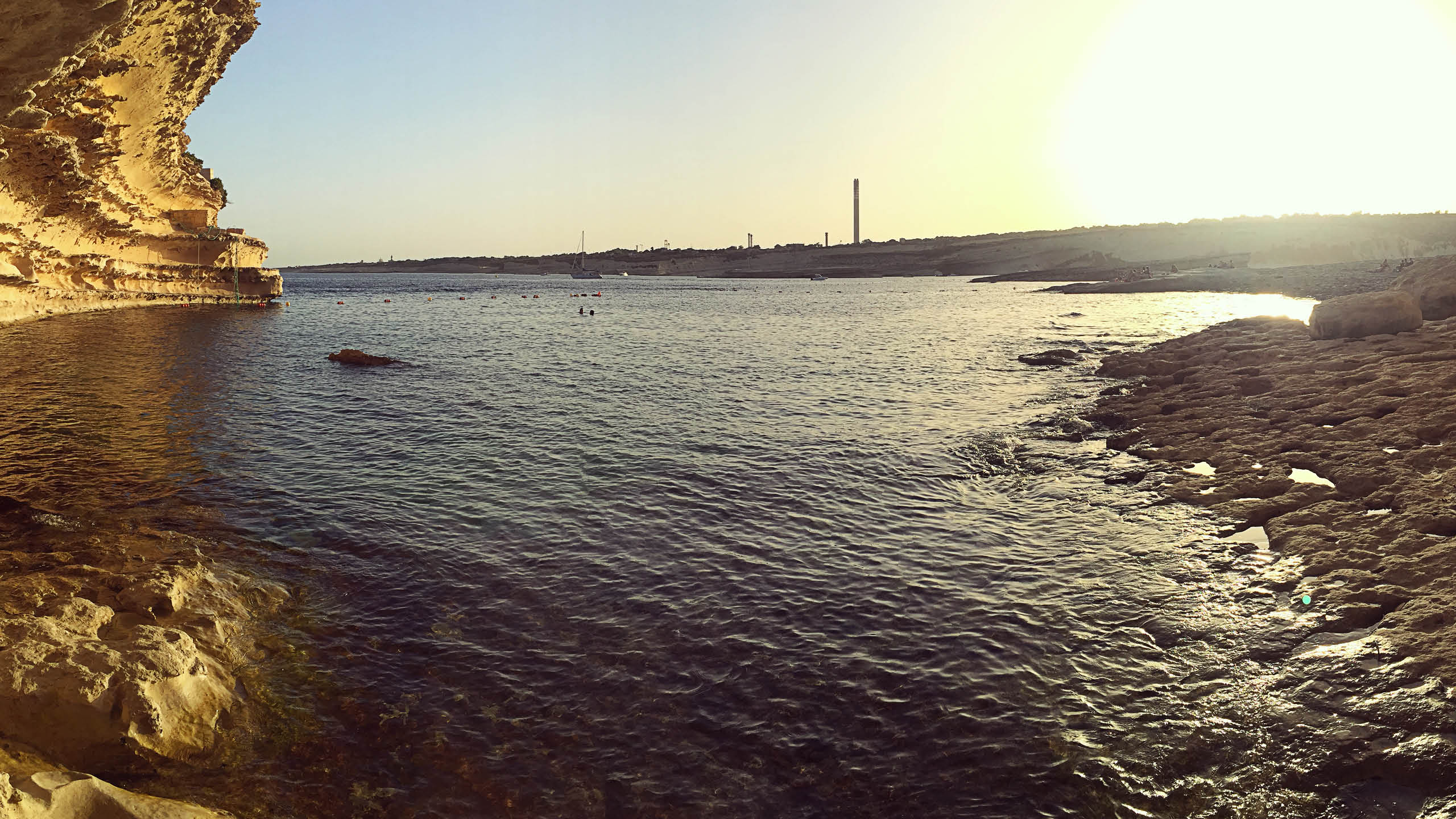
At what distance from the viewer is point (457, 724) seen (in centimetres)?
670

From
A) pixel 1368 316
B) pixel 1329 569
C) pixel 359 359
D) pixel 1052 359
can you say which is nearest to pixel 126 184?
pixel 359 359

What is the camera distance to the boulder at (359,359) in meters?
29.7

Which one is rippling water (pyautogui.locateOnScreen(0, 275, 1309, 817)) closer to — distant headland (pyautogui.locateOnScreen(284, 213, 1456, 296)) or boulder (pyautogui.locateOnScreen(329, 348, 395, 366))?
boulder (pyautogui.locateOnScreen(329, 348, 395, 366))

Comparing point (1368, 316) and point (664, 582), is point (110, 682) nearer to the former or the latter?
point (664, 582)

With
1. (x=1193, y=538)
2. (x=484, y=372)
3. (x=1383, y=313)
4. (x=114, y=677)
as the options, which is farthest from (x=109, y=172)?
(x=1383, y=313)

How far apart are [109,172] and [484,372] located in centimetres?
3535

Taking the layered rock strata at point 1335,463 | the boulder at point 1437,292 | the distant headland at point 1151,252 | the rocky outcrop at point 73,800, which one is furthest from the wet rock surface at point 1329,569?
the distant headland at point 1151,252

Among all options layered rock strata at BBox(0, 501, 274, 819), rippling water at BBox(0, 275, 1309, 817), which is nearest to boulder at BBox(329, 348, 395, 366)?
rippling water at BBox(0, 275, 1309, 817)

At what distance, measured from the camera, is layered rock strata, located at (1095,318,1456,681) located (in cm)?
822

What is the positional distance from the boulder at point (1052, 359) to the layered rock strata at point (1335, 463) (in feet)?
22.7

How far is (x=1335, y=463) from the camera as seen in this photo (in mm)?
12328

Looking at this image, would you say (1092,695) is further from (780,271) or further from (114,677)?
(780,271)

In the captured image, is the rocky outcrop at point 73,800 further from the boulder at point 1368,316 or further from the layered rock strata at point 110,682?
the boulder at point 1368,316

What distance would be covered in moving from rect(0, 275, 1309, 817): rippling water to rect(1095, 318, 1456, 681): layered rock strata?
45.4 inches
